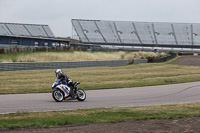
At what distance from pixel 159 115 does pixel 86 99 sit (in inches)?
202

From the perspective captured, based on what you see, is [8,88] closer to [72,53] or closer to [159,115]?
[159,115]

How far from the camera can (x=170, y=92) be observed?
18.2 metres

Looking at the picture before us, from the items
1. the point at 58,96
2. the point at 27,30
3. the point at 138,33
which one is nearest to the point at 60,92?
the point at 58,96

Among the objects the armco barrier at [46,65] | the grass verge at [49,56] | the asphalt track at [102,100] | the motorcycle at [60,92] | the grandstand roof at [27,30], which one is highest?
the grandstand roof at [27,30]

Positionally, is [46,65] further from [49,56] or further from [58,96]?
[58,96]

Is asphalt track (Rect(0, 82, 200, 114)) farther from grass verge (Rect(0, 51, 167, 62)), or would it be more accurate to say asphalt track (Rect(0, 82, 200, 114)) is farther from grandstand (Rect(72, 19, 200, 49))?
grandstand (Rect(72, 19, 200, 49))

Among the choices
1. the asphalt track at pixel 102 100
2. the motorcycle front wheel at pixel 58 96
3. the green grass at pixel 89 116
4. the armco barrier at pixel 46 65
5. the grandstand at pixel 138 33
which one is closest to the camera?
the green grass at pixel 89 116

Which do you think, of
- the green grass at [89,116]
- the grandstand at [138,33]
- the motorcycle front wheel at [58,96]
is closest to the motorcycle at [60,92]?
the motorcycle front wheel at [58,96]

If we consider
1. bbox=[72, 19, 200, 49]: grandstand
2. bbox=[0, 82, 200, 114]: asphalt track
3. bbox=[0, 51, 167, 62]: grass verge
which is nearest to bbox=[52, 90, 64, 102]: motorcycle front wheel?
bbox=[0, 82, 200, 114]: asphalt track

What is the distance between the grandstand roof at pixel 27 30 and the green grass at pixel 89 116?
68.3 m

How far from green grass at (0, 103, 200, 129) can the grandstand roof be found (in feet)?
224

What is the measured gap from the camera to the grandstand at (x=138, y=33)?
89625 mm

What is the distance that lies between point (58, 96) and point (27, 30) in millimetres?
68165

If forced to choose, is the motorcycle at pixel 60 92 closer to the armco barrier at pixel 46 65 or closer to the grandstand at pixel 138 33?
the armco barrier at pixel 46 65
